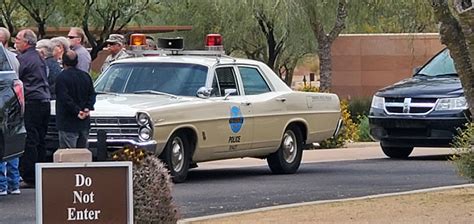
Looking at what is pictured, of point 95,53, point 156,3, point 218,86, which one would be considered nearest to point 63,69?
point 218,86

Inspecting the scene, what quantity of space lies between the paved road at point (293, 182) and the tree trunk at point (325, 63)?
660 cm

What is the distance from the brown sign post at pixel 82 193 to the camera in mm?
7434

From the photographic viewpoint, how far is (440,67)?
18328 millimetres

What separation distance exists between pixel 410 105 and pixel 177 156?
15.7ft

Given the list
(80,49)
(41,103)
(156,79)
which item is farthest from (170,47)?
(41,103)

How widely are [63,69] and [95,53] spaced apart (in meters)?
14.9

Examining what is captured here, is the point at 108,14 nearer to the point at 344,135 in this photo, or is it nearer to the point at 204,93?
the point at 344,135

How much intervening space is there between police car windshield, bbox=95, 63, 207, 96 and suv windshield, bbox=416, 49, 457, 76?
4896 millimetres

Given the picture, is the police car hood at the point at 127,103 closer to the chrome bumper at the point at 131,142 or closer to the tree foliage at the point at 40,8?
the chrome bumper at the point at 131,142

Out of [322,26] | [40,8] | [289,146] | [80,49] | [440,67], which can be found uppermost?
[40,8]

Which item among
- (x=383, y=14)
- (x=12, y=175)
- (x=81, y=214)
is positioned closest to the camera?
(x=81, y=214)

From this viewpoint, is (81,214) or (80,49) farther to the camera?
(80,49)

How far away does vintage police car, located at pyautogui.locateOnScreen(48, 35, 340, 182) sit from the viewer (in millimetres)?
13555

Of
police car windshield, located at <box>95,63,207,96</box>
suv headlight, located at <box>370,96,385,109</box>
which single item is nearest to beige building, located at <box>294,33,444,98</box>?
suv headlight, located at <box>370,96,385,109</box>
